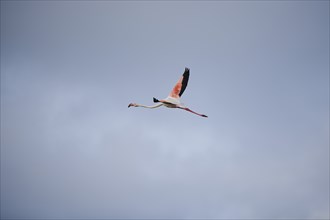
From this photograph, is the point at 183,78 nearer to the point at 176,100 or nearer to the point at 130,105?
the point at 176,100

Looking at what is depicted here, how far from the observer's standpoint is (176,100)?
28.8m

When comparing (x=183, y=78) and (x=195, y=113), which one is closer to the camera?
(x=195, y=113)

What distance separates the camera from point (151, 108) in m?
29.6

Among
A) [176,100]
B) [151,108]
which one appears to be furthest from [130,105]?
[176,100]

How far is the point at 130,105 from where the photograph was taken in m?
30.6

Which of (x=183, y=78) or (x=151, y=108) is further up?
(x=183, y=78)

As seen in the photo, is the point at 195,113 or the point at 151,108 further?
the point at 151,108

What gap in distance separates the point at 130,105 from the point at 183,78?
4.69 metres

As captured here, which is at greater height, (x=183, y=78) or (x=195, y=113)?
(x=183, y=78)

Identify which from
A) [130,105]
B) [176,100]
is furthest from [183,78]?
[130,105]

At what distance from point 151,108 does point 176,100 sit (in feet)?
6.92

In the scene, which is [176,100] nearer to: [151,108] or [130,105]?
[151,108]

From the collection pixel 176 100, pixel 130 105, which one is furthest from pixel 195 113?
pixel 130 105

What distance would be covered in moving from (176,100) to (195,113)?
6.62 feet
